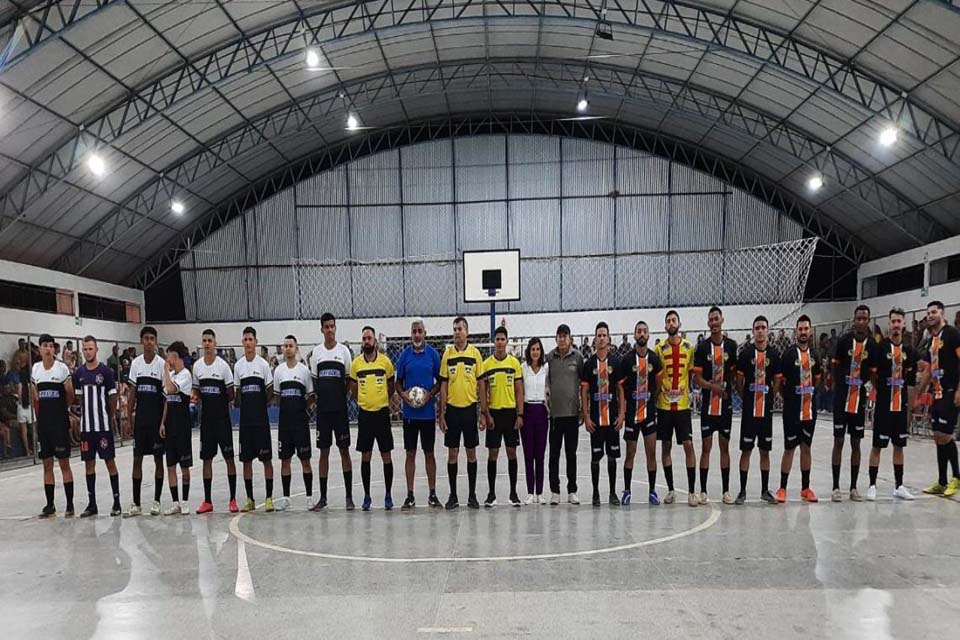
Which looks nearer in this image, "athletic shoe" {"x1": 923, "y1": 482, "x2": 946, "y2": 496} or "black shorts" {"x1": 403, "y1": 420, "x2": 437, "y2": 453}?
"black shorts" {"x1": 403, "y1": 420, "x2": 437, "y2": 453}

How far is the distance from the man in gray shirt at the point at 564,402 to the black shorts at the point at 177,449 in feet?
16.3

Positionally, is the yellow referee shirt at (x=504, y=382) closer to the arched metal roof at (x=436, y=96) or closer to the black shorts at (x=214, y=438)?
the black shorts at (x=214, y=438)

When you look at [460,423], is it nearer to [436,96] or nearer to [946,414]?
[946,414]

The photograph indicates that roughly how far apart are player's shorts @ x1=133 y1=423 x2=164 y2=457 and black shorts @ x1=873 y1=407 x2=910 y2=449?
9707 mm

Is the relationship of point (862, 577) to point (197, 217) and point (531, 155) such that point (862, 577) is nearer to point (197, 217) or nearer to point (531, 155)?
point (531, 155)

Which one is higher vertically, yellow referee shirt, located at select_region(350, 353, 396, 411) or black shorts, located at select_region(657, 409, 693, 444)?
yellow referee shirt, located at select_region(350, 353, 396, 411)

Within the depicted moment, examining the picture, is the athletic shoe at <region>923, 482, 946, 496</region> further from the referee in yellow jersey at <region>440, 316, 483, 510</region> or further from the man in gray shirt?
the referee in yellow jersey at <region>440, 316, 483, 510</region>

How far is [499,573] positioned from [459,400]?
2909 millimetres

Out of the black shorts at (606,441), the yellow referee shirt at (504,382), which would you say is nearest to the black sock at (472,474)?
the yellow referee shirt at (504,382)

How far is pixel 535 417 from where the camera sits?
8.57m

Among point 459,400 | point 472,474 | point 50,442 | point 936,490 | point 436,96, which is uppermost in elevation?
point 436,96

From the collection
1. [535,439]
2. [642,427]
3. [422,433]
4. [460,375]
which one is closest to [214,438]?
[422,433]

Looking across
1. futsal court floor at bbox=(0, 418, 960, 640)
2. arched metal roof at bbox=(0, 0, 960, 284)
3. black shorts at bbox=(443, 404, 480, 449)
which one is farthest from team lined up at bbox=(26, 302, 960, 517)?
arched metal roof at bbox=(0, 0, 960, 284)

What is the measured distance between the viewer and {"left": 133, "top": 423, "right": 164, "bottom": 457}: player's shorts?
8.48m
